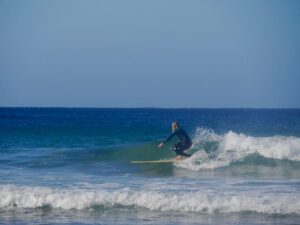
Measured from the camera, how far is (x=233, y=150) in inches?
813

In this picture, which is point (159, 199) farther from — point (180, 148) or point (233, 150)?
point (233, 150)

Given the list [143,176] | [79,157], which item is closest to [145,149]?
[79,157]

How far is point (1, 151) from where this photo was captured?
23547mm

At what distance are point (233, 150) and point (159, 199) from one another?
857 cm

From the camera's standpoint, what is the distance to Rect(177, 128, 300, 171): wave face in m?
18.8

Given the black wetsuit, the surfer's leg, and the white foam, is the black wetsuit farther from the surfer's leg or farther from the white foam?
the white foam

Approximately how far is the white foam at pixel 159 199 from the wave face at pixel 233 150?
4.91m

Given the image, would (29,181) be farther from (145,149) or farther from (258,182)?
(145,149)

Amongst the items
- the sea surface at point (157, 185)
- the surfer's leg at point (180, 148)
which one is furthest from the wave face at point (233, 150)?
the surfer's leg at point (180, 148)

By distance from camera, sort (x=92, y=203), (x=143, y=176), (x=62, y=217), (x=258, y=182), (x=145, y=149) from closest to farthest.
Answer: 1. (x=62, y=217)
2. (x=92, y=203)
3. (x=258, y=182)
4. (x=143, y=176)
5. (x=145, y=149)

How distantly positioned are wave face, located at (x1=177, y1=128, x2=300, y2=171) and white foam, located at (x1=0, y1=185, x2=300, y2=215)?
4911mm

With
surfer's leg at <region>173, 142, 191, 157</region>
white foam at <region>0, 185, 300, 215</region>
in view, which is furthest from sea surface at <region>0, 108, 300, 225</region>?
surfer's leg at <region>173, 142, 191, 157</region>

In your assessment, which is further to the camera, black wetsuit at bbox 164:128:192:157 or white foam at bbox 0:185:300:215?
black wetsuit at bbox 164:128:192:157

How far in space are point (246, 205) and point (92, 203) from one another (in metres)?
3.45
